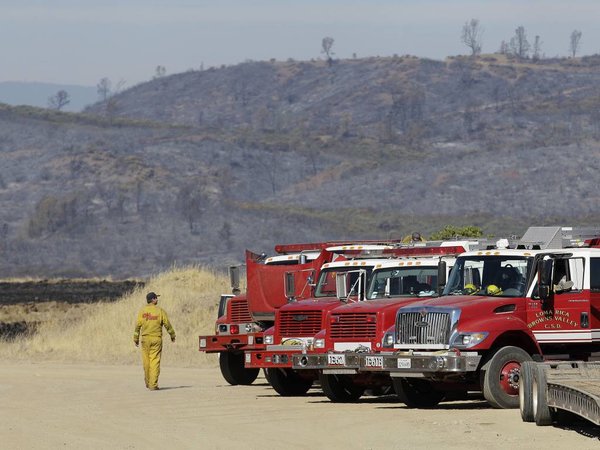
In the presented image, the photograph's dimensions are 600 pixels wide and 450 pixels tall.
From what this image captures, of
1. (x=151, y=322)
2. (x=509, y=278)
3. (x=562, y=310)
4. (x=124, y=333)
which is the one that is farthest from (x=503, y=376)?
(x=124, y=333)

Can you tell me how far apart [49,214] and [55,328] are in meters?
89.2

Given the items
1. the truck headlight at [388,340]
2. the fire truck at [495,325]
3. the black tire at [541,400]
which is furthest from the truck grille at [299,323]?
the black tire at [541,400]

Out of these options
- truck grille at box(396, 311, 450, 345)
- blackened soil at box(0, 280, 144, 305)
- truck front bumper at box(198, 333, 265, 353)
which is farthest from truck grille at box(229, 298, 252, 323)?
blackened soil at box(0, 280, 144, 305)

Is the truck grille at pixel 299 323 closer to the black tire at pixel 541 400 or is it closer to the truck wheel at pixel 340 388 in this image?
the truck wheel at pixel 340 388

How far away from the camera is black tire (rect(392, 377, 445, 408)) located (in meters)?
21.5

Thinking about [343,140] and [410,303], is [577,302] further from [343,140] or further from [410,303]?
[343,140]

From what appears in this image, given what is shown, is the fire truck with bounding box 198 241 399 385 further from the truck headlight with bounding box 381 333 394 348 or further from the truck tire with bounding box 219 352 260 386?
the truck headlight with bounding box 381 333 394 348

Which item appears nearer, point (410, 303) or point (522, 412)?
point (522, 412)

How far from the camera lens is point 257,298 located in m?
26.4

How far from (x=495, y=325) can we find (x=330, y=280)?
15.4 ft

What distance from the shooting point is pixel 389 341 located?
21562 mm

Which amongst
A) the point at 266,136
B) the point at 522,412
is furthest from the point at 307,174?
the point at 522,412

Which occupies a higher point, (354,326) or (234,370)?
Result: (354,326)

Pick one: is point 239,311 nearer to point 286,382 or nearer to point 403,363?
point 286,382
